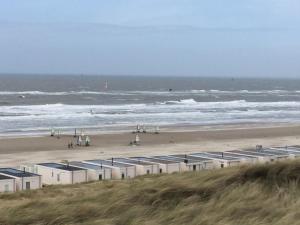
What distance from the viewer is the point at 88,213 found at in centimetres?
623

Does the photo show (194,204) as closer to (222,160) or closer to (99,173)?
(99,173)

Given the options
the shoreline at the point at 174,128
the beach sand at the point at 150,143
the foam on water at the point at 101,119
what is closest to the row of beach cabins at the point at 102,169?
the beach sand at the point at 150,143

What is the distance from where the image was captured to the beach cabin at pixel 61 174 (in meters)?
21.2

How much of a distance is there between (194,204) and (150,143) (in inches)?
1243

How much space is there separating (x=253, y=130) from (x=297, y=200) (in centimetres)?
4136

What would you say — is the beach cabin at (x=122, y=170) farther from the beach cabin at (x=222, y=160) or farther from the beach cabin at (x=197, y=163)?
the beach cabin at (x=222, y=160)

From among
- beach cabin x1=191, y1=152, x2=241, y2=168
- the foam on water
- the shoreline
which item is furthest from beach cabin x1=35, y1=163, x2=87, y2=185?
the foam on water

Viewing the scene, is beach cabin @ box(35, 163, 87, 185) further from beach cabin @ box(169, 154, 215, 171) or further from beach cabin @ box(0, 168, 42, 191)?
beach cabin @ box(169, 154, 215, 171)

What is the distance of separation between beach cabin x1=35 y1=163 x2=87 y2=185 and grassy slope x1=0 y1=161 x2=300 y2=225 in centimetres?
1411

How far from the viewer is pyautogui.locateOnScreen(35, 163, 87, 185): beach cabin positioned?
834 inches

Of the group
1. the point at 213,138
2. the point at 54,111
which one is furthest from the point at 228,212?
the point at 54,111

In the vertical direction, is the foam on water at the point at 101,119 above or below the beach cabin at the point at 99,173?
above

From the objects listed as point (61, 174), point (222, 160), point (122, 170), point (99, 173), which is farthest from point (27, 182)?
point (222, 160)

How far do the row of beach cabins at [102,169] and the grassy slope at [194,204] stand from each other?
12.0m
